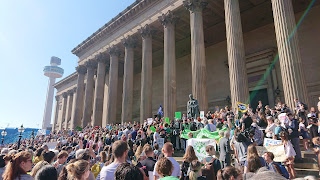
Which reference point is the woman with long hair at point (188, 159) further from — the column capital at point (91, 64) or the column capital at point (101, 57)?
the column capital at point (91, 64)

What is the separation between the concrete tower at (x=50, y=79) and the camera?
335ft

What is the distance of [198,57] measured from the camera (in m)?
18.4

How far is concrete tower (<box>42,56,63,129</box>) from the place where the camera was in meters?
102

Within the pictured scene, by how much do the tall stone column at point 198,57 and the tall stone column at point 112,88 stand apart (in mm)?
→ 13225

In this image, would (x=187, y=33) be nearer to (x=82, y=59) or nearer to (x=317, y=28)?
(x=317, y=28)

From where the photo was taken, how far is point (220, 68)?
26062mm

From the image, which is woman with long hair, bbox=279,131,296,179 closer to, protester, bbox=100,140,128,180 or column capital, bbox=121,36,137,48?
protester, bbox=100,140,128,180

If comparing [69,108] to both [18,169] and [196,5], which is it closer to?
[196,5]

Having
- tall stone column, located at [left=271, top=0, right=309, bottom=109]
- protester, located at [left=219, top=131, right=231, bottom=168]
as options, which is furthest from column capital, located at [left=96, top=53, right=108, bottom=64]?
protester, located at [left=219, top=131, right=231, bottom=168]

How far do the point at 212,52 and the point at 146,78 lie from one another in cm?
943

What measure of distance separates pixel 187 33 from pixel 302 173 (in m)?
22.8

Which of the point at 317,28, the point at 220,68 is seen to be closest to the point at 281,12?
the point at 317,28

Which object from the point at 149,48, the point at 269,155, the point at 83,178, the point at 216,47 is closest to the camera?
the point at 83,178

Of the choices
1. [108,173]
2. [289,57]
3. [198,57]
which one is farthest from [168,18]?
[108,173]
